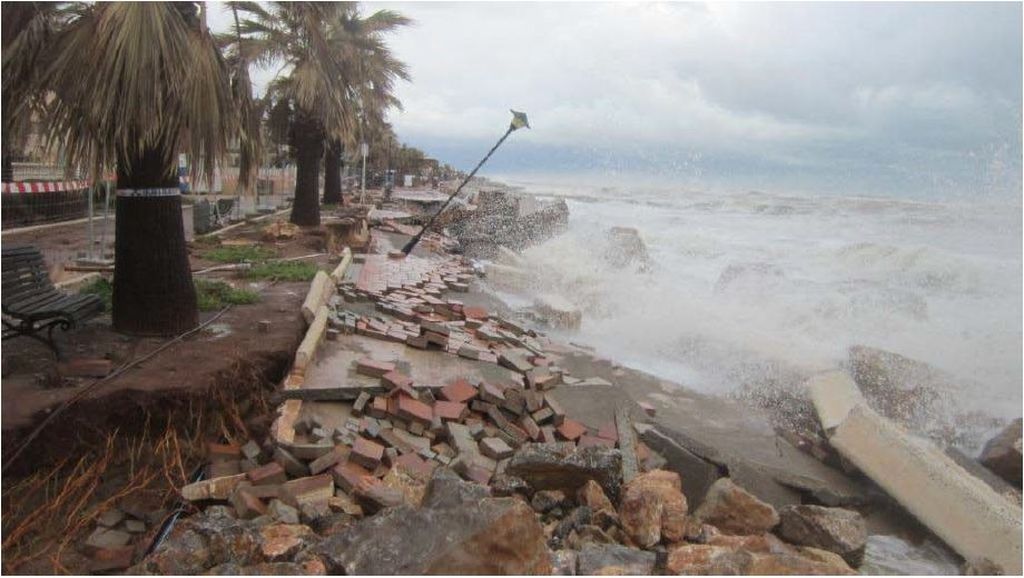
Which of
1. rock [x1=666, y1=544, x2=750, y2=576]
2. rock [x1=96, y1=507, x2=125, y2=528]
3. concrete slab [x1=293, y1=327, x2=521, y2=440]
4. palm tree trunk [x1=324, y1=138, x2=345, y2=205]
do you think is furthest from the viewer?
palm tree trunk [x1=324, y1=138, x2=345, y2=205]

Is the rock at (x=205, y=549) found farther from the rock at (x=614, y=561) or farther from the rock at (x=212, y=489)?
the rock at (x=614, y=561)

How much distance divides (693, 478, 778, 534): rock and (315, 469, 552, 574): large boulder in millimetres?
1784

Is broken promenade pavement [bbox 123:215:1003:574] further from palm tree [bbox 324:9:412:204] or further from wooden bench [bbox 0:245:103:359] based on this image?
palm tree [bbox 324:9:412:204]

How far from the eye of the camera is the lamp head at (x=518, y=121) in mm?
12414

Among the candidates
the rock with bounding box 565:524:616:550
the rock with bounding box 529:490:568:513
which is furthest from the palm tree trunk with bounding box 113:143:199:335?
the rock with bounding box 565:524:616:550

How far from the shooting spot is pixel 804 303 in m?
12.5

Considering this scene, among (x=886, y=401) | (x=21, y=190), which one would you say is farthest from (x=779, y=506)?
(x=21, y=190)

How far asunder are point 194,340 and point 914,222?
29977 millimetres

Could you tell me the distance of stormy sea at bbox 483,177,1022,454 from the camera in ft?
26.9

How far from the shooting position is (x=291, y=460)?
404cm

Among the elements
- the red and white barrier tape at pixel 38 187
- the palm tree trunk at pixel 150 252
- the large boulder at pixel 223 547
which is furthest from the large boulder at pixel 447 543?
the red and white barrier tape at pixel 38 187

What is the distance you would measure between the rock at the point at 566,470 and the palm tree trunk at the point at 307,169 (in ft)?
39.8

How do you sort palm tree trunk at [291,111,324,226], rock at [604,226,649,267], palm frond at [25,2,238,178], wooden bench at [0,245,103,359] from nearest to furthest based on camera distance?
palm frond at [25,2,238,178], wooden bench at [0,245,103,359], palm tree trunk at [291,111,324,226], rock at [604,226,649,267]

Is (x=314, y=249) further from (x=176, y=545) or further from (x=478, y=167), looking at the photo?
(x=176, y=545)
